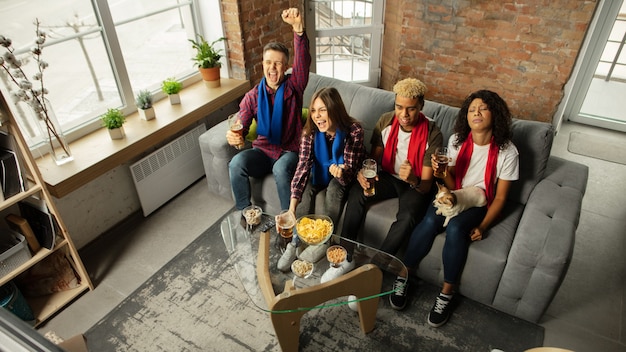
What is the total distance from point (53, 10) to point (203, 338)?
6.66ft

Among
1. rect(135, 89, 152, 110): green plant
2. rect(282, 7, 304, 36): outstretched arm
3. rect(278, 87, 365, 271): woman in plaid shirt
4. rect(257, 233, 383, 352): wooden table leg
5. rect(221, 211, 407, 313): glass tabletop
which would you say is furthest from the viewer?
rect(135, 89, 152, 110): green plant

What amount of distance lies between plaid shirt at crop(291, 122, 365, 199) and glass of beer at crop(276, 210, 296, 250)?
0.40m

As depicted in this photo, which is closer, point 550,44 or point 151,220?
point 151,220

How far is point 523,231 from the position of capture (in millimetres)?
2043

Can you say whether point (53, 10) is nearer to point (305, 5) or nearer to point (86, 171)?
point (86, 171)

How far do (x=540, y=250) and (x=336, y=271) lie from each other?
3.13 ft

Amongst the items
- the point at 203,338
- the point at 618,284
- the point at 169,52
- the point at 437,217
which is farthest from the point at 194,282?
the point at 618,284

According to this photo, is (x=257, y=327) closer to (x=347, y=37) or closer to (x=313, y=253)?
(x=313, y=253)

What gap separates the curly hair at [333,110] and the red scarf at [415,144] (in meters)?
0.24

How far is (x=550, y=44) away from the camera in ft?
10.8

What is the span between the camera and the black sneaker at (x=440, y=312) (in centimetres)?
217

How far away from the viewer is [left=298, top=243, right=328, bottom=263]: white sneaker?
2.00 meters

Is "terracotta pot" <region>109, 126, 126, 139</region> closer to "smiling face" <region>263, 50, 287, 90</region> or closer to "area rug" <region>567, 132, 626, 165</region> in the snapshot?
"smiling face" <region>263, 50, 287, 90</region>

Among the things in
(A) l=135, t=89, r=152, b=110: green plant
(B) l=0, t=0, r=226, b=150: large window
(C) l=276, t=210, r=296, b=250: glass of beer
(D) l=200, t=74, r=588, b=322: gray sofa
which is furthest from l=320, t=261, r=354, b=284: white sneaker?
(B) l=0, t=0, r=226, b=150: large window
